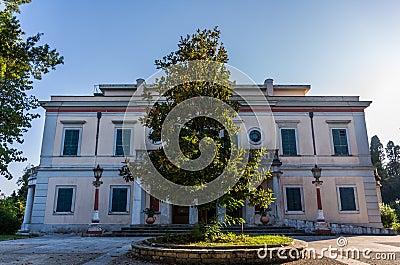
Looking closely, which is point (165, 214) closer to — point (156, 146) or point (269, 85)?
point (156, 146)

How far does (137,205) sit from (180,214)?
2.84 meters

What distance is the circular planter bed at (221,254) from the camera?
272 inches

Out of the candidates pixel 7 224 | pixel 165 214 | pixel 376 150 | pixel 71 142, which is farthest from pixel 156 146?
pixel 376 150

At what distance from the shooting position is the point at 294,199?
17.9 meters

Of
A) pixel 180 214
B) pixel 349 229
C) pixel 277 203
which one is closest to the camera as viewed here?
pixel 349 229

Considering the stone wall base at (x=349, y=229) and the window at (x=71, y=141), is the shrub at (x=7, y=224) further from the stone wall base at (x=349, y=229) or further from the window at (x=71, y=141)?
the stone wall base at (x=349, y=229)

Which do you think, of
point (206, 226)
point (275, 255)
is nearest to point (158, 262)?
point (206, 226)

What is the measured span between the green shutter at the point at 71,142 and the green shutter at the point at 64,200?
2.21 metres

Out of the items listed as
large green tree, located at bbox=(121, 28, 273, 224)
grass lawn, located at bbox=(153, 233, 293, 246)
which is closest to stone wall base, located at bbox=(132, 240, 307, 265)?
grass lawn, located at bbox=(153, 233, 293, 246)

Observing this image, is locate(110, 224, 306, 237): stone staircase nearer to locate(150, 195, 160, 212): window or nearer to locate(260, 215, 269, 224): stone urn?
locate(260, 215, 269, 224): stone urn

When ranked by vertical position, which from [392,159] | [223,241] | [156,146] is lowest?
[223,241]

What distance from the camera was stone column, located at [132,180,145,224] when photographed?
1664 cm

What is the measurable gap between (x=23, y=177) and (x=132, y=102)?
75.0 ft

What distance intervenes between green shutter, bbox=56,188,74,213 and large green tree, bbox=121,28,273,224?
10514 millimetres
